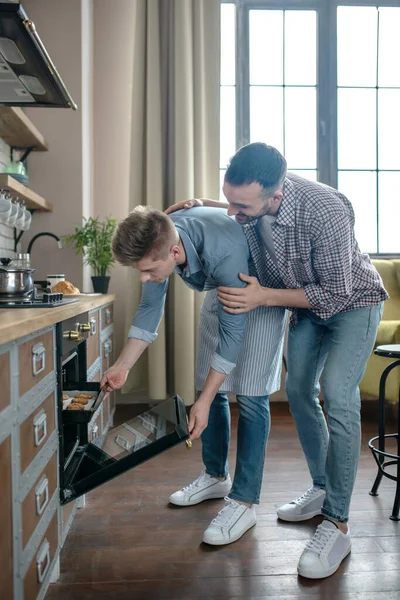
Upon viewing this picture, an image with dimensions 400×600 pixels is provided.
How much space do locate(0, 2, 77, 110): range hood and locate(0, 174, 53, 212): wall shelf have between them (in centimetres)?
54

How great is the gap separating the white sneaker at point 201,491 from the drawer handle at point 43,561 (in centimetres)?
78

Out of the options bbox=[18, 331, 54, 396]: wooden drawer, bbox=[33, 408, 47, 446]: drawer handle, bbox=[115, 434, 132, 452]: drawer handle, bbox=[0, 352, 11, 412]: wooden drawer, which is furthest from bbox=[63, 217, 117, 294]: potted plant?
bbox=[0, 352, 11, 412]: wooden drawer

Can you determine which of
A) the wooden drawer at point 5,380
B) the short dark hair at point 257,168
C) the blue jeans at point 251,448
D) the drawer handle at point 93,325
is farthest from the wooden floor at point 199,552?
the short dark hair at point 257,168

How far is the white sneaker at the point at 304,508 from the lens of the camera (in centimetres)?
196

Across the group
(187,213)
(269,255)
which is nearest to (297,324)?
(269,255)

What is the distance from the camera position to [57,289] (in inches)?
102

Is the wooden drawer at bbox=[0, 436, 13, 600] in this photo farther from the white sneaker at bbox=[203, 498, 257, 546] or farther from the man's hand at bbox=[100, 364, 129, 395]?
the white sneaker at bbox=[203, 498, 257, 546]

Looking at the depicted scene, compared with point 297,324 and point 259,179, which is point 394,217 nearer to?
point 297,324

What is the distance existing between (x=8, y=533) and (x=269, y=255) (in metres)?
1.07

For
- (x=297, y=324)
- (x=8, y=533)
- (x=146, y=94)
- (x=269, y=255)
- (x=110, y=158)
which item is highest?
(x=146, y=94)

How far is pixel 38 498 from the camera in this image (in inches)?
50.3

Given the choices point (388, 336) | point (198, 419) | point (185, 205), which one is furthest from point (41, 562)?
point (388, 336)

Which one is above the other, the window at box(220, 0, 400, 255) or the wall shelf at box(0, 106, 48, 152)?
the window at box(220, 0, 400, 255)

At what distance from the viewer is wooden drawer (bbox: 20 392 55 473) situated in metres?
1.18
